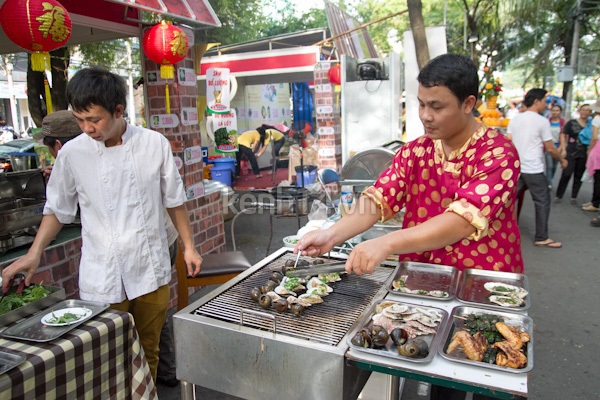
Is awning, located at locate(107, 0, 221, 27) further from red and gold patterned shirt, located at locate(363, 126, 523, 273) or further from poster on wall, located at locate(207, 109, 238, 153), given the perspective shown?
poster on wall, located at locate(207, 109, 238, 153)

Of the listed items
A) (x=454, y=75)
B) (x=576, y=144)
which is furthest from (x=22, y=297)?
(x=576, y=144)

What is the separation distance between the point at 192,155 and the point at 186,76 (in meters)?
0.80

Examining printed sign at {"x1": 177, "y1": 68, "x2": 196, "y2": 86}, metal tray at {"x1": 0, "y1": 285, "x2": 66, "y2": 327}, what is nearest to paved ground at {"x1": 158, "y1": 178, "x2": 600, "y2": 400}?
metal tray at {"x1": 0, "y1": 285, "x2": 66, "y2": 327}

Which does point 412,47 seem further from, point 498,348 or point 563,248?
point 498,348

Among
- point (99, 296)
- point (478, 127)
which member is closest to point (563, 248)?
point (478, 127)

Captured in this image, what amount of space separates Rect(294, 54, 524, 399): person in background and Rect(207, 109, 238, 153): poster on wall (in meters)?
6.29

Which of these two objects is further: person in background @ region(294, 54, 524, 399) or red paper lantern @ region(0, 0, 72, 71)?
red paper lantern @ region(0, 0, 72, 71)

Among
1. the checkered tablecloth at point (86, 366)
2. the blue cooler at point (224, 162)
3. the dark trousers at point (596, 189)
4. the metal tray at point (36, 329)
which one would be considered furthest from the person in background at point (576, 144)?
the metal tray at point (36, 329)

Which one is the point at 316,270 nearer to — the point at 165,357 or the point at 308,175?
the point at 165,357

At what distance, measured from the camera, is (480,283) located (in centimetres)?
204

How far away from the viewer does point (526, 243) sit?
256 inches

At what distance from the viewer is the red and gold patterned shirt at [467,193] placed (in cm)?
182

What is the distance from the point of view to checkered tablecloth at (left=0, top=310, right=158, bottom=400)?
1.63m

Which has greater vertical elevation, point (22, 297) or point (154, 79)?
point (154, 79)
